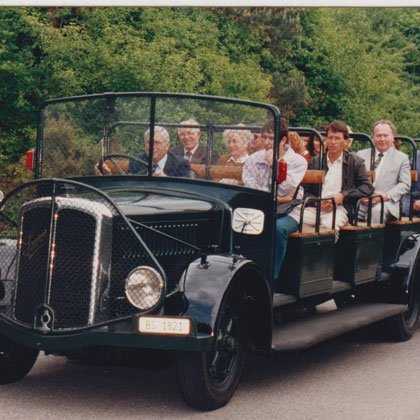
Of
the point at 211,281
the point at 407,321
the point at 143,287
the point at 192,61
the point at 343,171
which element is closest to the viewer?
the point at 143,287

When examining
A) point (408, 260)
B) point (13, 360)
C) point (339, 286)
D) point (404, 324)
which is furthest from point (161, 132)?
point (404, 324)

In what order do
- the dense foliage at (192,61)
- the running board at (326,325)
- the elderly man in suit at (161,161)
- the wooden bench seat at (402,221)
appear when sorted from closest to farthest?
the running board at (326,325) < the elderly man in suit at (161,161) < the wooden bench seat at (402,221) < the dense foliage at (192,61)

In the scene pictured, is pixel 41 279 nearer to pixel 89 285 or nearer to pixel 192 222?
pixel 89 285

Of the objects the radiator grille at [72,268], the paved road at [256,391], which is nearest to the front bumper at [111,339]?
the radiator grille at [72,268]

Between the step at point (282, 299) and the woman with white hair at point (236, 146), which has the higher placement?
the woman with white hair at point (236, 146)

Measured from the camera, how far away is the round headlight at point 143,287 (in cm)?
609

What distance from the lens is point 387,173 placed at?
9852 mm

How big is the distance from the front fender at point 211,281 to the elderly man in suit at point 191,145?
0.94 m

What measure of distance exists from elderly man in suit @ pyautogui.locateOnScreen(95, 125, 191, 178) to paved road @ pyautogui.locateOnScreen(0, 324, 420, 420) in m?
1.44

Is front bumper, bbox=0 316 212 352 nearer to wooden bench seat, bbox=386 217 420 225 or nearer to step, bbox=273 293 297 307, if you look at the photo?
step, bbox=273 293 297 307

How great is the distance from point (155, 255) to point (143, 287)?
0.41 m

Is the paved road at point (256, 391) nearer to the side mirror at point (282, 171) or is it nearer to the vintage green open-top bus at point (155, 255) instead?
the vintage green open-top bus at point (155, 255)

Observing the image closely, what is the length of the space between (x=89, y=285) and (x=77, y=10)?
20.0 meters

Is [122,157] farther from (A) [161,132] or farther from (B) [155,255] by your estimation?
(B) [155,255]
